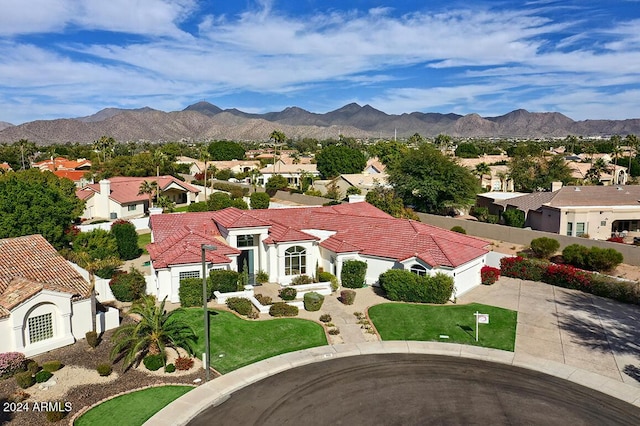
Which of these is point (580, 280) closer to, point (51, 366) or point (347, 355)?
point (347, 355)

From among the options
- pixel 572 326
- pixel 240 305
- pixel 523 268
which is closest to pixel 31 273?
pixel 240 305

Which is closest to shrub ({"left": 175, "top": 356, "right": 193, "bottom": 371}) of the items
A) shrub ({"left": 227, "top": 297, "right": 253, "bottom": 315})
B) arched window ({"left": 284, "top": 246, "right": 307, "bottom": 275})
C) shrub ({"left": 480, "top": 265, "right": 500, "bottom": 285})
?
shrub ({"left": 227, "top": 297, "right": 253, "bottom": 315})

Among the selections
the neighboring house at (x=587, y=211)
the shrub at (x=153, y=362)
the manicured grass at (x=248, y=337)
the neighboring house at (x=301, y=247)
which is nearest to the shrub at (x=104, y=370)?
the shrub at (x=153, y=362)

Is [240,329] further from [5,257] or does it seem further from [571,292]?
[571,292]

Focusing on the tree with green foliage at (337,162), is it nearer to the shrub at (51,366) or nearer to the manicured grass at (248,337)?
the manicured grass at (248,337)

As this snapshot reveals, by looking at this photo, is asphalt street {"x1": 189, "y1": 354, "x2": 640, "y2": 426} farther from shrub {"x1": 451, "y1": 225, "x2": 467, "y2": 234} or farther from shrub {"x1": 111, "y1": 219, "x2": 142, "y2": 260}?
shrub {"x1": 451, "y1": 225, "x2": 467, "y2": 234}
